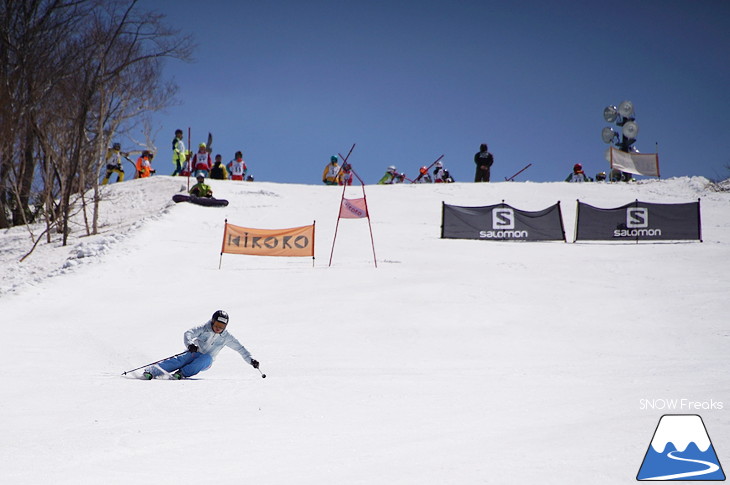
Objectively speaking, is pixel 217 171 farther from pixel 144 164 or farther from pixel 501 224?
pixel 501 224

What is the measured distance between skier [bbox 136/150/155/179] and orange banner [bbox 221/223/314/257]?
15445mm

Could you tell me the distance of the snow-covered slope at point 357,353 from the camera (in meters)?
5.23

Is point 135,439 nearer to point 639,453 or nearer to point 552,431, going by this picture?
point 552,431

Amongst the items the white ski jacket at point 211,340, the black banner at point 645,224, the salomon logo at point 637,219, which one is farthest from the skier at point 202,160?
the white ski jacket at point 211,340

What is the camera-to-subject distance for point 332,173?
98.1 feet

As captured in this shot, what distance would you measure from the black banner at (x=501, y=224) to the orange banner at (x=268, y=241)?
5187 mm

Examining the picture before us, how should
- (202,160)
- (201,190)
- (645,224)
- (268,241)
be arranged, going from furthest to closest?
(202,160) < (201,190) < (645,224) < (268,241)

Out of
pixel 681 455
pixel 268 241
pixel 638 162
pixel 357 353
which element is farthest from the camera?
pixel 638 162

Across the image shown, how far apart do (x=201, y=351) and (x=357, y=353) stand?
2.67m

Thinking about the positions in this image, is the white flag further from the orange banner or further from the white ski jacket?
the white ski jacket

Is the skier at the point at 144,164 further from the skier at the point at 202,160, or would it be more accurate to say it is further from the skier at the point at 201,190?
the skier at the point at 201,190

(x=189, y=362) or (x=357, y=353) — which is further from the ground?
(x=189, y=362)
